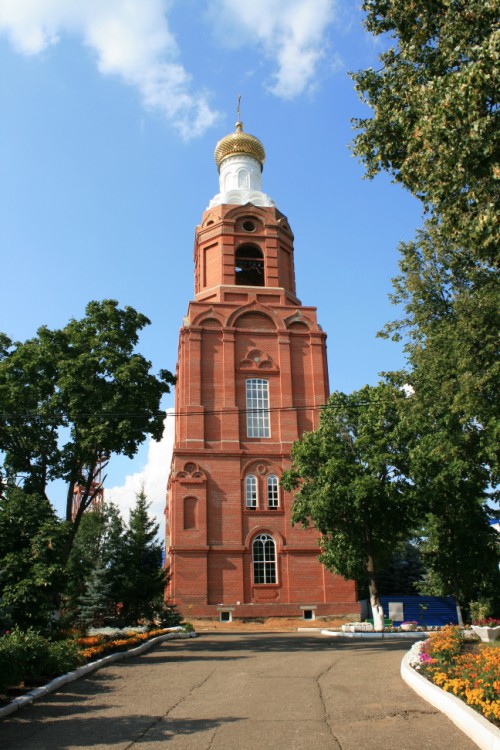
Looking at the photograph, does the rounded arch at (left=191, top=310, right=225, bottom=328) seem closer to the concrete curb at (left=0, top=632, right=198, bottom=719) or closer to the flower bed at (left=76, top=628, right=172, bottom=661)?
the flower bed at (left=76, top=628, right=172, bottom=661)

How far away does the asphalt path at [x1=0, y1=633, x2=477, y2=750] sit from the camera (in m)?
7.43

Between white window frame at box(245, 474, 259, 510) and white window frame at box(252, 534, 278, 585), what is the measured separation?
1603 millimetres

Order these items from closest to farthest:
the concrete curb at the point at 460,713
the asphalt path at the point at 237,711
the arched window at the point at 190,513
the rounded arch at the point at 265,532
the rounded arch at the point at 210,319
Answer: the concrete curb at the point at 460,713 < the asphalt path at the point at 237,711 < the arched window at the point at 190,513 < the rounded arch at the point at 265,532 < the rounded arch at the point at 210,319

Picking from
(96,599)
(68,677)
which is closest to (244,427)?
(96,599)

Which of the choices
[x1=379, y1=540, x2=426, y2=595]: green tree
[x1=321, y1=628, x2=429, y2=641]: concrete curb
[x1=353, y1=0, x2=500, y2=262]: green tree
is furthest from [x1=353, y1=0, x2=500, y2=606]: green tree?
[x1=379, y1=540, x2=426, y2=595]: green tree

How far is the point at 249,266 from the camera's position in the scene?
4069 cm

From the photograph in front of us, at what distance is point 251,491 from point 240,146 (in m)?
22.4

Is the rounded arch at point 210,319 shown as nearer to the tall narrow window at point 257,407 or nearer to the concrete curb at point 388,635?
the tall narrow window at point 257,407

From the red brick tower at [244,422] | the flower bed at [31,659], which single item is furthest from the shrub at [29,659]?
the red brick tower at [244,422]

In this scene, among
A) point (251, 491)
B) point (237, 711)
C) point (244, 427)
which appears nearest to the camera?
point (237, 711)

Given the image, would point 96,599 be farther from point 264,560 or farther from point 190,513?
point 264,560

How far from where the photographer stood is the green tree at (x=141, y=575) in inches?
989

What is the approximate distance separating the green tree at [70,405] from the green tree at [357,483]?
24.8 ft

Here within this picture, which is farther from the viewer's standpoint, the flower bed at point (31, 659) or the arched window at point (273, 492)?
the arched window at point (273, 492)
